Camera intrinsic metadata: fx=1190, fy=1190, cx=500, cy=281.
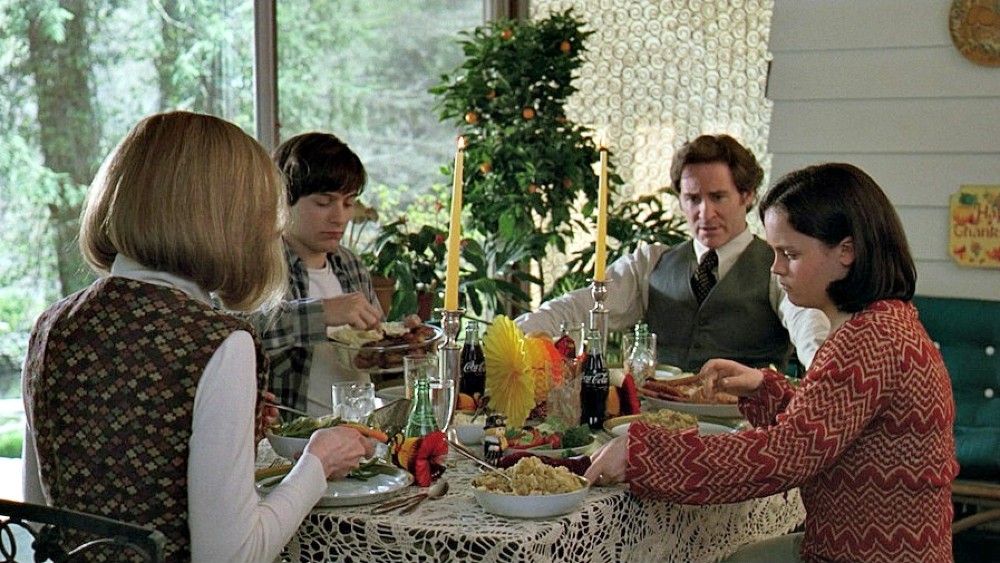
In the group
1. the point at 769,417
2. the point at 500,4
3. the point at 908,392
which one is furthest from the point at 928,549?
the point at 500,4

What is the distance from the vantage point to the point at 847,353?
1.90 meters

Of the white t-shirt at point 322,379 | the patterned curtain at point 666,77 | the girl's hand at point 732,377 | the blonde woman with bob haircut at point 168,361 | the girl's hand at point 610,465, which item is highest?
the patterned curtain at point 666,77

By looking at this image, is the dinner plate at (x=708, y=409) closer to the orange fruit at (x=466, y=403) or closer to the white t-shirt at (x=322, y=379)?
the orange fruit at (x=466, y=403)

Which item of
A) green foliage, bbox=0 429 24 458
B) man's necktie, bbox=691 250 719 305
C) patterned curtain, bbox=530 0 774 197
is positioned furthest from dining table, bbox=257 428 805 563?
patterned curtain, bbox=530 0 774 197

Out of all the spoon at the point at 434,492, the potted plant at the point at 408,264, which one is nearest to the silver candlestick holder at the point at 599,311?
the spoon at the point at 434,492

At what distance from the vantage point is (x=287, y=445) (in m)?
1.93

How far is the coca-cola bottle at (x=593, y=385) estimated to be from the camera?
2.23 m

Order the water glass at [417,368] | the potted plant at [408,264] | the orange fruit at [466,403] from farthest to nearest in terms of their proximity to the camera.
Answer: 1. the potted plant at [408,264]
2. the orange fruit at [466,403]
3. the water glass at [417,368]

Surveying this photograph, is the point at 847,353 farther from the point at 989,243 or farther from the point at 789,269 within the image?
the point at 989,243

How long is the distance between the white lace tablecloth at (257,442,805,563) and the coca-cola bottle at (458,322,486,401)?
1.26 ft

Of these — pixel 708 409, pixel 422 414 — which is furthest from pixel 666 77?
pixel 422 414

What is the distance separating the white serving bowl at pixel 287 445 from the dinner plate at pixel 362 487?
9 centimetres

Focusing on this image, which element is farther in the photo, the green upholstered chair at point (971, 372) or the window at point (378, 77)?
the window at point (378, 77)

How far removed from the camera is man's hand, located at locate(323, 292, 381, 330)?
259 cm
